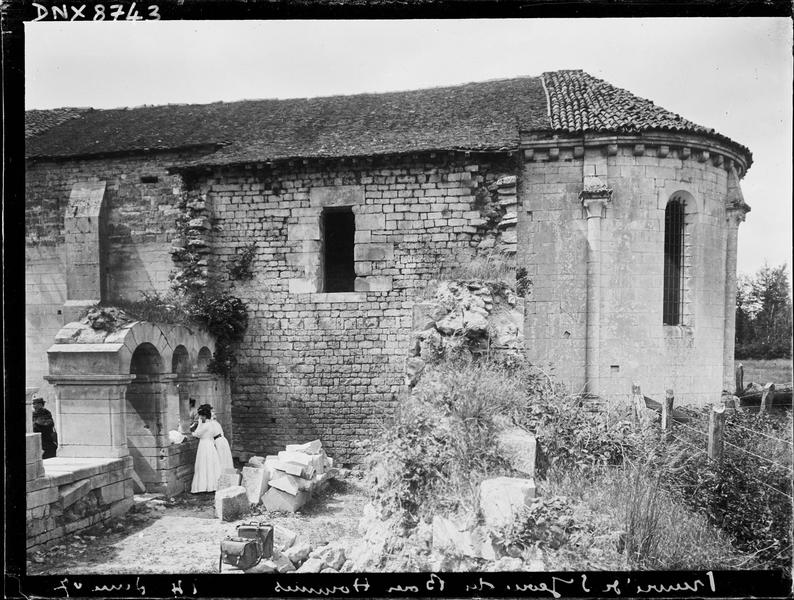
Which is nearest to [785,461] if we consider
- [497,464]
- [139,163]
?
[497,464]

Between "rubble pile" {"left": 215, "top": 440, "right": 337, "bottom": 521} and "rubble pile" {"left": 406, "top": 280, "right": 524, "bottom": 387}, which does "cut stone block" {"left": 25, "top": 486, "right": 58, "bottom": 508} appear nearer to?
"rubble pile" {"left": 215, "top": 440, "right": 337, "bottom": 521}

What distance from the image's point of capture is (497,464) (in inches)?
173

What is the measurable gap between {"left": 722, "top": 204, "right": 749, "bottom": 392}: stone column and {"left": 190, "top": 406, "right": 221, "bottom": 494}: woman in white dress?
11.4 meters

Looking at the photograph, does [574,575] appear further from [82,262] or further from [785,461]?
[82,262]

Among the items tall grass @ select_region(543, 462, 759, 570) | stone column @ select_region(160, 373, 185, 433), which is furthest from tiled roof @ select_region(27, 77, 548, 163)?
tall grass @ select_region(543, 462, 759, 570)

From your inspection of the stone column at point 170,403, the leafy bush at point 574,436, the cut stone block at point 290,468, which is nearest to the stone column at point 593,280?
the leafy bush at point 574,436

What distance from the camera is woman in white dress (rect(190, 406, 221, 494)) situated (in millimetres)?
8688

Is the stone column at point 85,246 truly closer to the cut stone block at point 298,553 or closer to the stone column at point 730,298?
the cut stone block at point 298,553

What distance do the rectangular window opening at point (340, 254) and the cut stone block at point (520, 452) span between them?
777 centimetres

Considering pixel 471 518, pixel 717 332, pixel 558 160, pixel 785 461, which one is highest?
pixel 558 160

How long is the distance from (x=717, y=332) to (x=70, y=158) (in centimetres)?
1604

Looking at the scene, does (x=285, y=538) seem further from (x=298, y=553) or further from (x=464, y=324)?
(x=464, y=324)

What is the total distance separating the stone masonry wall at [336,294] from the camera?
1058 cm

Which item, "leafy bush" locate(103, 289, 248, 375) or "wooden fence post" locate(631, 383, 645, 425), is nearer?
"wooden fence post" locate(631, 383, 645, 425)
